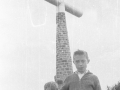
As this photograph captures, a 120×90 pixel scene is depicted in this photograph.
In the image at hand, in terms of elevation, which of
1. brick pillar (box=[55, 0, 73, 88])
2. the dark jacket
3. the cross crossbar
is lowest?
the dark jacket

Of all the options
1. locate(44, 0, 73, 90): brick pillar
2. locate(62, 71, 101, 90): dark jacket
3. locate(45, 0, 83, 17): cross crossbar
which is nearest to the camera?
locate(62, 71, 101, 90): dark jacket

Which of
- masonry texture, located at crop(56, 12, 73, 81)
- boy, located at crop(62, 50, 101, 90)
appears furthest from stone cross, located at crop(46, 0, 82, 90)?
boy, located at crop(62, 50, 101, 90)

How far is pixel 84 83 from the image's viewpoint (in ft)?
6.97

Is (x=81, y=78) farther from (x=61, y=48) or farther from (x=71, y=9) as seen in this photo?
(x=71, y=9)

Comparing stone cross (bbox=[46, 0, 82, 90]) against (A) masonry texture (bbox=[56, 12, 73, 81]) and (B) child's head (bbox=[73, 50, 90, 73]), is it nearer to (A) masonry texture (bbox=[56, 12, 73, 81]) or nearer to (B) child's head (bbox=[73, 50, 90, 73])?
(A) masonry texture (bbox=[56, 12, 73, 81])

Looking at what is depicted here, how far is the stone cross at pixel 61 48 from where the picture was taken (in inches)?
395

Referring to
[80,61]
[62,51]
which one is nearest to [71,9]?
[62,51]

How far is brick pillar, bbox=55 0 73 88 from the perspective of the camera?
10031 mm

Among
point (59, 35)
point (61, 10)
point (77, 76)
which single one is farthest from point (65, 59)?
point (77, 76)

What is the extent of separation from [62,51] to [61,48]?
0.14 meters

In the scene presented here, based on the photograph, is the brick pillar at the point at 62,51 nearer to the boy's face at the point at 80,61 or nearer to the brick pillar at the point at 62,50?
the brick pillar at the point at 62,50

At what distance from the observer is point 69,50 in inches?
416

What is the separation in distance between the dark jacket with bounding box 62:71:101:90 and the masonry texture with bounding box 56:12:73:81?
25.4ft

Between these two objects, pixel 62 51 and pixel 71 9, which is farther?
pixel 71 9
